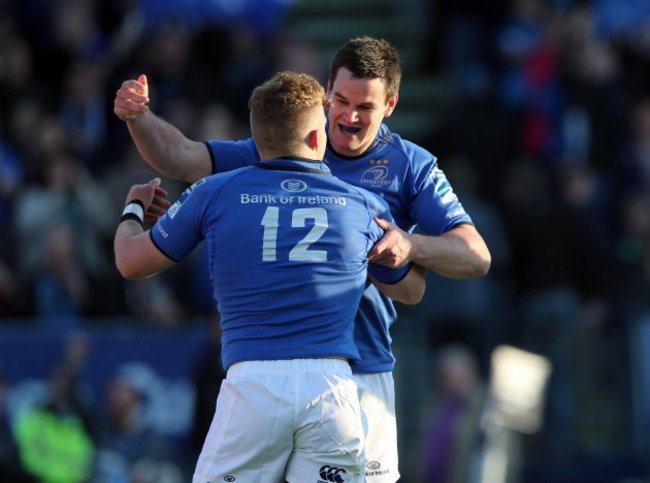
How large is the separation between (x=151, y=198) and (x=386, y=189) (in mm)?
1116

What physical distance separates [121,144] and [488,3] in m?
5.23

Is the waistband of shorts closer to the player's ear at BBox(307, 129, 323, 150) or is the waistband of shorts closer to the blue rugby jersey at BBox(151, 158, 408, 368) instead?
the blue rugby jersey at BBox(151, 158, 408, 368)

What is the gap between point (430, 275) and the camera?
14297 millimetres

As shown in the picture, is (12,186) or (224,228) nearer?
(224,228)

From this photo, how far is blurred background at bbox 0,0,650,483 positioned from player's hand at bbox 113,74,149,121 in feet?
15.2

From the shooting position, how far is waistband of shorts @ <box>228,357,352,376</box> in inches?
260

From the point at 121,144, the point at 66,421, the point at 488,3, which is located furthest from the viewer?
the point at 488,3

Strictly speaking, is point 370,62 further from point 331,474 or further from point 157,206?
point 331,474

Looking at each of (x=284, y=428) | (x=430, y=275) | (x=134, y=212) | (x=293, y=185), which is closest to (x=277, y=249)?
(x=293, y=185)

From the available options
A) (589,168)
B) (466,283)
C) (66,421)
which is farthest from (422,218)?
(589,168)

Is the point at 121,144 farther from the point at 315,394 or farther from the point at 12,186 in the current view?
the point at 315,394

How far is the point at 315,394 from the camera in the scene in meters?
6.59

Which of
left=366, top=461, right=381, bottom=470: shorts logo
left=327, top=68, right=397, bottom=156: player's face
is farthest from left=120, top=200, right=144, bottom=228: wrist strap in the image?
left=366, top=461, right=381, bottom=470: shorts logo

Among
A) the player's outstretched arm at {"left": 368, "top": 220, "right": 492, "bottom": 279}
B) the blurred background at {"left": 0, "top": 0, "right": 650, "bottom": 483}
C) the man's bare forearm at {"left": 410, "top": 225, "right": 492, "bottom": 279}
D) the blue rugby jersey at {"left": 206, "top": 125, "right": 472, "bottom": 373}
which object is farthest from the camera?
the blurred background at {"left": 0, "top": 0, "right": 650, "bottom": 483}
